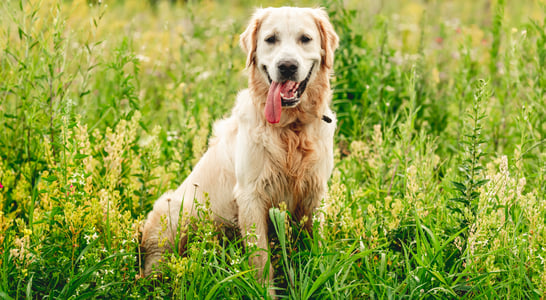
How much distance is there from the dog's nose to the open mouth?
0.06 meters

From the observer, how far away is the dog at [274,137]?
265cm

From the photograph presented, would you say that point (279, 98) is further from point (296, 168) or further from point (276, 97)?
point (296, 168)

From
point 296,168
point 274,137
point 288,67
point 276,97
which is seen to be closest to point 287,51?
point 288,67

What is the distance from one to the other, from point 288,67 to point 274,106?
0.77 feet

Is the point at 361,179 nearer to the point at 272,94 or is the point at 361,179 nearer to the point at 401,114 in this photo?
the point at 401,114

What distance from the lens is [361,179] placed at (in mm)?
3674

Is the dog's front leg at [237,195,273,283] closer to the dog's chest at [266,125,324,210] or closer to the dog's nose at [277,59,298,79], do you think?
the dog's chest at [266,125,324,210]

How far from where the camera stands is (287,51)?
2.62 meters

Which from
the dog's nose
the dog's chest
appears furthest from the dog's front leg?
the dog's nose

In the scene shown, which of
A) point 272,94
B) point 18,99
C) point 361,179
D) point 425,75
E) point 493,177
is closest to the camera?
point 493,177

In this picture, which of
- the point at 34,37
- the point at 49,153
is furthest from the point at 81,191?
the point at 34,37

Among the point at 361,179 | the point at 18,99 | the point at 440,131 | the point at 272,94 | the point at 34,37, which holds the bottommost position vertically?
the point at 361,179

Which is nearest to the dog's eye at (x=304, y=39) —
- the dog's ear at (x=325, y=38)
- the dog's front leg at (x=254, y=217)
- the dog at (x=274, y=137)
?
the dog at (x=274, y=137)

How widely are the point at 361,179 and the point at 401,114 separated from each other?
0.98 m
